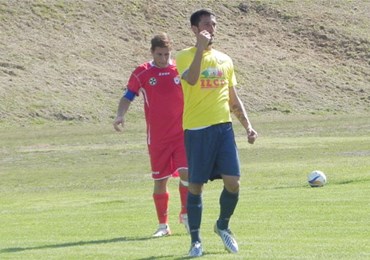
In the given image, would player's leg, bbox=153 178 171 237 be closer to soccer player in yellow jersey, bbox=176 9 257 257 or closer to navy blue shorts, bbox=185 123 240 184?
soccer player in yellow jersey, bbox=176 9 257 257

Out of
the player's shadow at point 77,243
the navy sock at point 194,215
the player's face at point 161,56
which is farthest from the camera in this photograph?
the player's face at point 161,56

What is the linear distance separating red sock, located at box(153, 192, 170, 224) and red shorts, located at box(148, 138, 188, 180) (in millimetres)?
242

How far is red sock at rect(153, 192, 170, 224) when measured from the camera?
509 inches

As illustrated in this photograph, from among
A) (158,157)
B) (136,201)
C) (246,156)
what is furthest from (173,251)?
(246,156)

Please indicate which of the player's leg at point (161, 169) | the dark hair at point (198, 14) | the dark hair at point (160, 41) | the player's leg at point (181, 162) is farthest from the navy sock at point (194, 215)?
the dark hair at point (160, 41)


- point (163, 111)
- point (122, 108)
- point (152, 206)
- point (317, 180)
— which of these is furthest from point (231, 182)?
point (317, 180)

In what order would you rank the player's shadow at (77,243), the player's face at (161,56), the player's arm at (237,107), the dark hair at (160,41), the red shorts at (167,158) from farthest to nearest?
the red shorts at (167,158), the player's face at (161,56), the dark hair at (160,41), the player's shadow at (77,243), the player's arm at (237,107)

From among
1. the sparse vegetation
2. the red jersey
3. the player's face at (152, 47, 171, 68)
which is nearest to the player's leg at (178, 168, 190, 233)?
the red jersey

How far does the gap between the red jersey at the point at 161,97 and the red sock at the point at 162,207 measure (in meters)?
0.66

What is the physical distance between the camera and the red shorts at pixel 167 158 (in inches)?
507

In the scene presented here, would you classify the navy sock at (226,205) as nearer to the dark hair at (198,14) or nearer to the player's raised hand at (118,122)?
the dark hair at (198,14)

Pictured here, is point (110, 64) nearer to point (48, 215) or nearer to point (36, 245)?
point (48, 215)

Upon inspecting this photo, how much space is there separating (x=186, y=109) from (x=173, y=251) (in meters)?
1.47

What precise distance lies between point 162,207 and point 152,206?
336 centimetres
